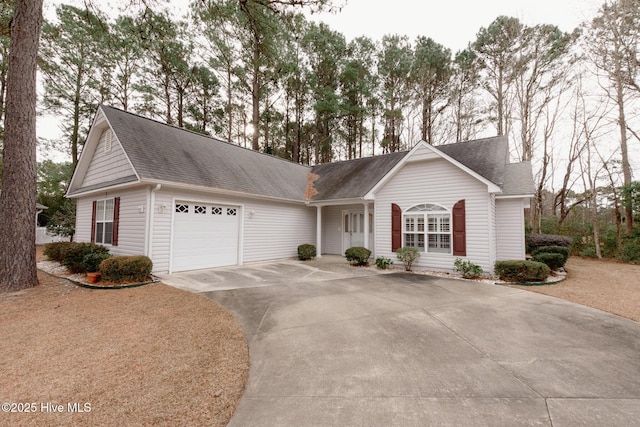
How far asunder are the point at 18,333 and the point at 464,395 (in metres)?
6.09

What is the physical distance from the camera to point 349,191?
12086 mm

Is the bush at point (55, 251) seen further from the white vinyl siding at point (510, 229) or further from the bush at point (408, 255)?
the white vinyl siding at point (510, 229)

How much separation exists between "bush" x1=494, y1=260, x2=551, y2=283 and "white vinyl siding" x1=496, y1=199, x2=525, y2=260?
1.81m

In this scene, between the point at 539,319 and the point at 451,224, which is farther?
the point at 451,224

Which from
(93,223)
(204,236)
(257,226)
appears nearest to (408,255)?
(257,226)

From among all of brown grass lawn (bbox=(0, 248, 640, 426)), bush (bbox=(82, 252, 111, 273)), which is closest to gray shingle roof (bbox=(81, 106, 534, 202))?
bush (bbox=(82, 252, 111, 273))

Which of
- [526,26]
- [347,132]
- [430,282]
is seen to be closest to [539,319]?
[430,282]

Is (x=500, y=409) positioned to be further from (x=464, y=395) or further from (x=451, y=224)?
(x=451, y=224)

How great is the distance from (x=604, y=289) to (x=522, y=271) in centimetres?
179

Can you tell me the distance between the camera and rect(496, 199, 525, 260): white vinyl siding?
9.31 meters

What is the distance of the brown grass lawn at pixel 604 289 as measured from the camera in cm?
536

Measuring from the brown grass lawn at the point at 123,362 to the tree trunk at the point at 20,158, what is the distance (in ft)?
5.98

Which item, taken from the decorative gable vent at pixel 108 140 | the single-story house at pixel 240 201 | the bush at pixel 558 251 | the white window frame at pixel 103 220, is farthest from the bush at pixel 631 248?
the decorative gable vent at pixel 108 140

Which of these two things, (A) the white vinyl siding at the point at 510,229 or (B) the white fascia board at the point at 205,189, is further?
(A) the white vinyl siding at the point at 510,229
